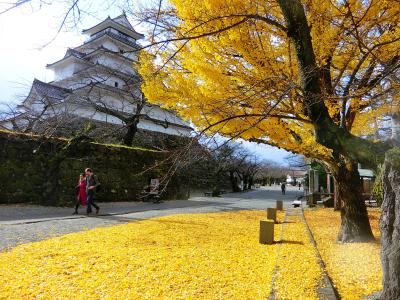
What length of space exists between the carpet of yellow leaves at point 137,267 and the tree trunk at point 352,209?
2.07 meters

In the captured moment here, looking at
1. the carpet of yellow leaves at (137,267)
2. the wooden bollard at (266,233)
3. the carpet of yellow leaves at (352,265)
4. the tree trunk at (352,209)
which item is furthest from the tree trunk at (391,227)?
the tree trunk at (352,209)

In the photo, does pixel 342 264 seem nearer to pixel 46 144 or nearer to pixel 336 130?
pixel 336 130

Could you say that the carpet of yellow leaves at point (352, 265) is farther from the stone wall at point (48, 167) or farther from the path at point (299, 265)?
the stone wall at point (48, 167)

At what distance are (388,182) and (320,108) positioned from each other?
1.47 m

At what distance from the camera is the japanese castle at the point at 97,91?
20.7 meters

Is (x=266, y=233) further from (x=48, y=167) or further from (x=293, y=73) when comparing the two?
(x=48, y=167)

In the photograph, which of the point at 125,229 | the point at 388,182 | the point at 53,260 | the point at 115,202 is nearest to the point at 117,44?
the point at 115,202

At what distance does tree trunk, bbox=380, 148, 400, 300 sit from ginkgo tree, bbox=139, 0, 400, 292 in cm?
69

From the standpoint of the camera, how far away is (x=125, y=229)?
8.33 metres

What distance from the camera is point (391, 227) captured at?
11.9 ft

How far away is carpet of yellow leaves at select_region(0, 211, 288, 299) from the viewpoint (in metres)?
3.84

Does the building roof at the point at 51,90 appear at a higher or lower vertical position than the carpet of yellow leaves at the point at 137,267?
higher

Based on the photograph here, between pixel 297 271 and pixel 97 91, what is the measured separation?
22244mm

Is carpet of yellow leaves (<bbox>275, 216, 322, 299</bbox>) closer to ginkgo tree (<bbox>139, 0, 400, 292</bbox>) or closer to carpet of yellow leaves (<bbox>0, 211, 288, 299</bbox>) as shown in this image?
carpet of yellow leaves (<bbox>0, 211, 288, 299</bbox>)
